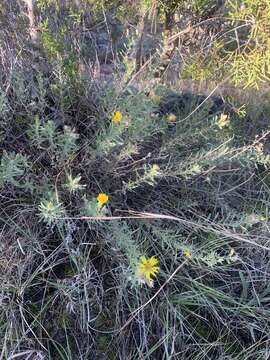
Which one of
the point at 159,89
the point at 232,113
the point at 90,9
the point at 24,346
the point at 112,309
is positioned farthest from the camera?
the point at 232,113

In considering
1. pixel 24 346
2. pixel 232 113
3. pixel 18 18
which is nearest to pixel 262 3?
pixel 232 113

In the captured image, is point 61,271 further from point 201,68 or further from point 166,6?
point 166,6

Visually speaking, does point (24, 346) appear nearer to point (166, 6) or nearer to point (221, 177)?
point (221, 177)

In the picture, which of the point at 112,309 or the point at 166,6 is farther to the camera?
the point at 166,6

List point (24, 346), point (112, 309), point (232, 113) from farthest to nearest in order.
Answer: point (232, 113) < point (112, 309) < point (24, 346)

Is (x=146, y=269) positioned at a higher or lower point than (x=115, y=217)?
lower

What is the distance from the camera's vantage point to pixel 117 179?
1765 millimetres

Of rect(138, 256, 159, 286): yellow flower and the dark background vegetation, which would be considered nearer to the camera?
rect(138, 256, 159, 286): yellow flower

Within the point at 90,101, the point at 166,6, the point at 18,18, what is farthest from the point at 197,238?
the point at 18,18

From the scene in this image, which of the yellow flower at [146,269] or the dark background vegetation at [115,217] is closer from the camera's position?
the yellow flower at [146,269]

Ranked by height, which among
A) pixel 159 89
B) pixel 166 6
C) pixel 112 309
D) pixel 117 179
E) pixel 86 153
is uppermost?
pixel 166 6

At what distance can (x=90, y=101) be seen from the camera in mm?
1832

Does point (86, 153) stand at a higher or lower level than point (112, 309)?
higher

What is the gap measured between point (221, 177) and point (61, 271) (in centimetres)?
84
